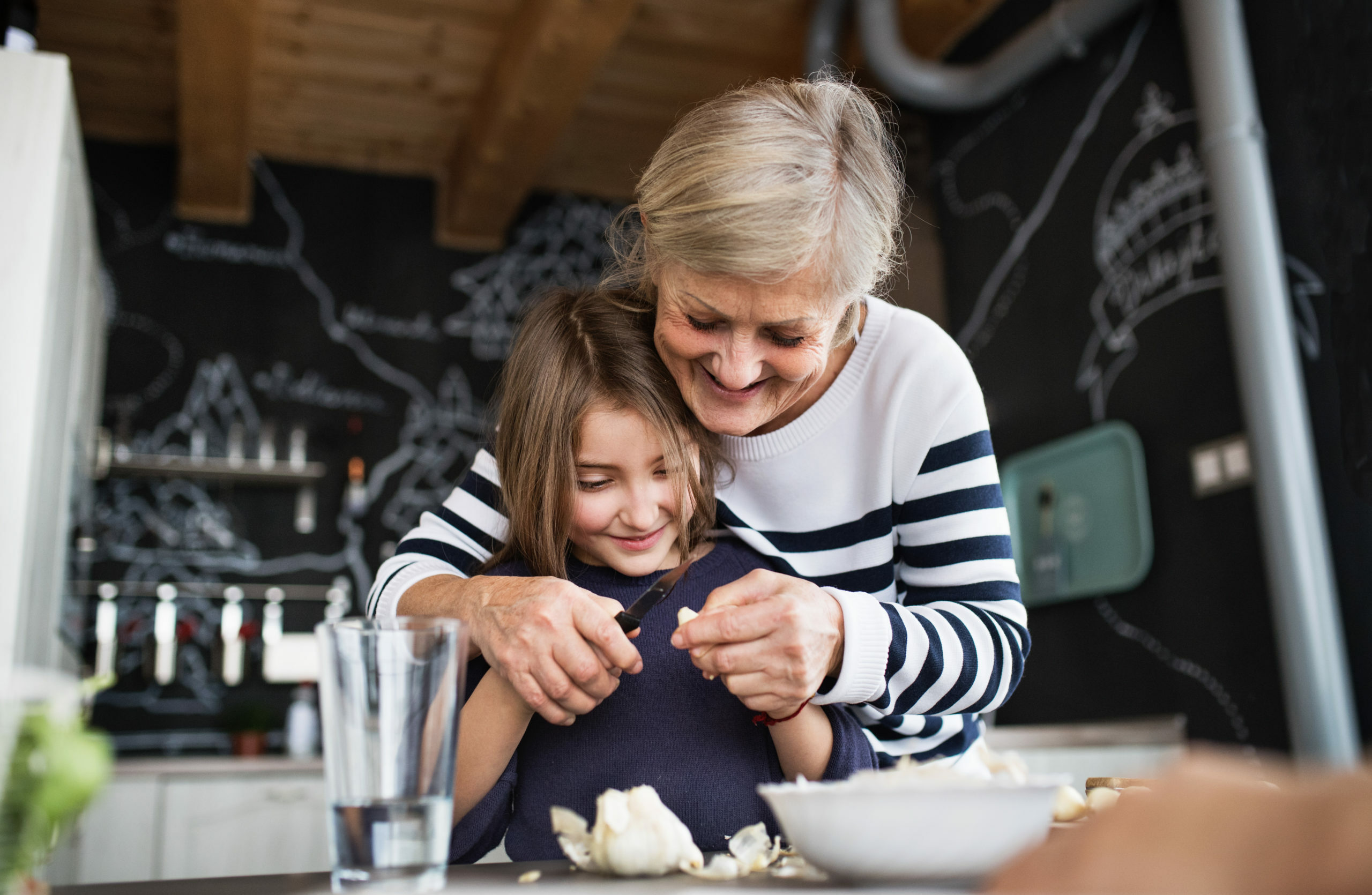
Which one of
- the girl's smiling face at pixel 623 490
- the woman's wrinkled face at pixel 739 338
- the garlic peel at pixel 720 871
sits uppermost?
the woman's wrinkled face at pixel 739 338

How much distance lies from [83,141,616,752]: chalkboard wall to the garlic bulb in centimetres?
332

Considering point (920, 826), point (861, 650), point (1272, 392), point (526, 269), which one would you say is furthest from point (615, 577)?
point (526, 269)

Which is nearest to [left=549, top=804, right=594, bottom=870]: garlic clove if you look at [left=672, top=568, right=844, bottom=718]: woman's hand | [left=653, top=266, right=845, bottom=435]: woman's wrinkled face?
[left=672, top=568, right=844, bottom=718]: woman's hand

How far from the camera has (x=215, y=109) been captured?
10.8ft

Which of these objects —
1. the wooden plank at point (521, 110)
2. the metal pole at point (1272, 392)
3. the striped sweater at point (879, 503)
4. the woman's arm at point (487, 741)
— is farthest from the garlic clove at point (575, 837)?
the wooden plank at point (521, 110)

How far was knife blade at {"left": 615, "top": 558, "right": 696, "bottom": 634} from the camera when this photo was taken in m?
0.78

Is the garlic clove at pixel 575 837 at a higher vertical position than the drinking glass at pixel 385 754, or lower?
lower

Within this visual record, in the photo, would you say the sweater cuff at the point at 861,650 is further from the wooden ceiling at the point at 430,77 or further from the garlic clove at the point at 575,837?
the wooden ceiling at the point at 430,77

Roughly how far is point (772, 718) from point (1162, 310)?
211cm

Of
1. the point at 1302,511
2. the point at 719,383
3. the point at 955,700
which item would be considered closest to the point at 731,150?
the point at 719,383

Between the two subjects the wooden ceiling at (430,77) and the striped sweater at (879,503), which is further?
the wooden ceiling at (430,77)

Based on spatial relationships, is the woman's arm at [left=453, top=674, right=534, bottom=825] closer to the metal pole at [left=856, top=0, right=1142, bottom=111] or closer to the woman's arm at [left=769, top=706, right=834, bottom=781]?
the woman's arm at [left=769, top=706, right=834, bottom=781]

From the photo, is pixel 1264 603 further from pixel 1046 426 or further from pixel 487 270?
pixel 487 270

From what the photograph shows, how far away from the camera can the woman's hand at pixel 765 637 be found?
70cm
